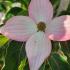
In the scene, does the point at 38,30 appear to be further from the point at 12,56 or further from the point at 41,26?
the point at 12,56

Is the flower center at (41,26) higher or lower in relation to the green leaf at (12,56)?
higher

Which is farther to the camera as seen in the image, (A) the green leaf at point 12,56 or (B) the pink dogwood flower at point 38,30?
(A) the green leaf at point 12,56

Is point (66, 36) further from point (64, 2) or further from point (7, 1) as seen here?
point (7, 1)

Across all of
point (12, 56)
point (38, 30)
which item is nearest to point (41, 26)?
point (38, 30)

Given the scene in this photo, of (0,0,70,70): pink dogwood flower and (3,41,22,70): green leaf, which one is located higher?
(0,0,70,70): pink dogwood flower

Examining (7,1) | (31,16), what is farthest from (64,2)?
(7,1)

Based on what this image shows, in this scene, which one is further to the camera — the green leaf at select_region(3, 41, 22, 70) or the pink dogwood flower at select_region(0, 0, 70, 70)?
the green leaf at select_region(3, 41, 22, 70)

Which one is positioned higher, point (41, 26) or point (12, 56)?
point (41, 26)

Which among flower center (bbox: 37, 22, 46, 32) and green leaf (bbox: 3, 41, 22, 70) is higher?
flower center (bbox: 37, 22, 46, 32)
